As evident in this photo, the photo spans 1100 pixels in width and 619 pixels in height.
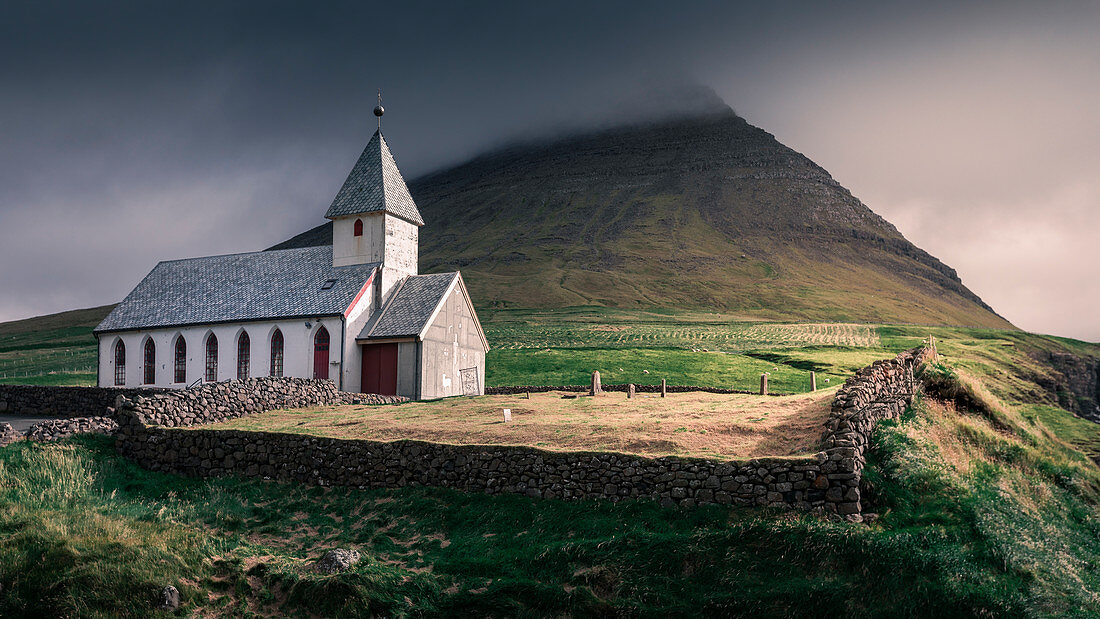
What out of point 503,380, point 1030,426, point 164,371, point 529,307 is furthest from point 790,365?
point 529,307

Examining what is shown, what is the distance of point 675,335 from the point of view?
85.8 metres

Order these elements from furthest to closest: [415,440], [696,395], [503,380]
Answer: [503,380]
[696,395]
[415,440]

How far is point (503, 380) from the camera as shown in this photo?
53375 mm

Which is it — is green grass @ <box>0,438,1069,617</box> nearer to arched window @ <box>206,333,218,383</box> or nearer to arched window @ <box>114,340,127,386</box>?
arched window @ <box>206,333,218,383</box>

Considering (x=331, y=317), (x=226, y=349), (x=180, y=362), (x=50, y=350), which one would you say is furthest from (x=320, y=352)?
(x=50, y=350)

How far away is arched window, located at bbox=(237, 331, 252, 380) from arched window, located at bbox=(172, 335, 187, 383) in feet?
13.1

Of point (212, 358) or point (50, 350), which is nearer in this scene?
point (212, 358)

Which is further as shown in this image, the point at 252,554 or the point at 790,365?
the point at 790,365

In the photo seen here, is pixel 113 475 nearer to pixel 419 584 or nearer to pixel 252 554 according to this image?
pixel 252 554

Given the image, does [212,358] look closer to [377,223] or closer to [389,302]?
[389,302]

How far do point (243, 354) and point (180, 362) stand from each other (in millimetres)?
4708

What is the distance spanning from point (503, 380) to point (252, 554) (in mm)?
36020

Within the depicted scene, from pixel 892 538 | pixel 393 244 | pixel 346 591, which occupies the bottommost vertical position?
pixel 346 591

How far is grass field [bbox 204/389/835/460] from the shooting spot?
19.6m
